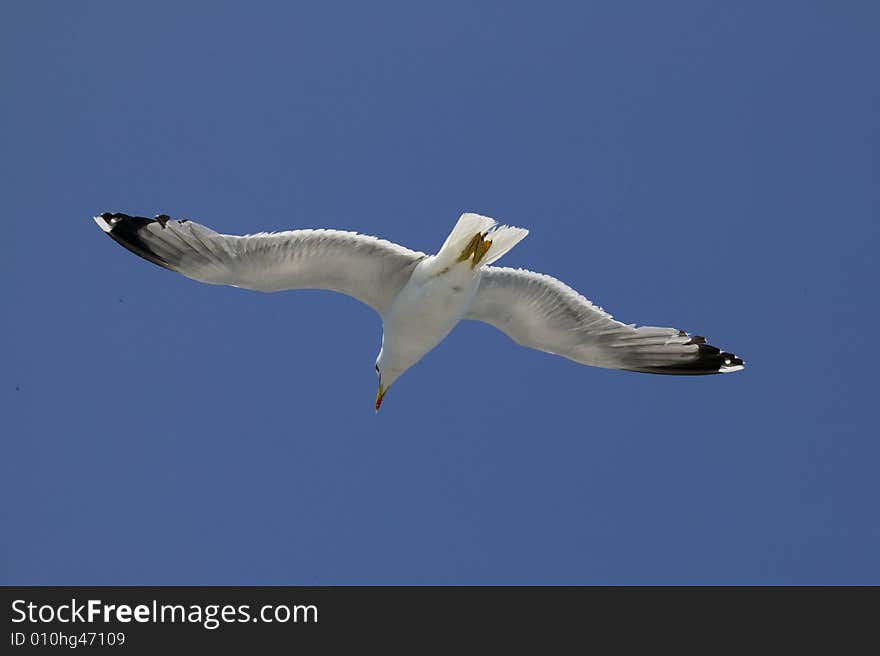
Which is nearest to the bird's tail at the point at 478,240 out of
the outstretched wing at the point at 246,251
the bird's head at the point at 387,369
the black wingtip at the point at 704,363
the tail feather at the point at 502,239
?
the tail feather at the point at 502,239

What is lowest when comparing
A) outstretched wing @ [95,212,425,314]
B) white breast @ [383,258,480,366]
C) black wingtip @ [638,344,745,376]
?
black wingtip @ [638,344,745,376]

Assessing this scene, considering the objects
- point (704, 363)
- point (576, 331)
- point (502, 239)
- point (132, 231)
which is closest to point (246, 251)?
point (132, 231)

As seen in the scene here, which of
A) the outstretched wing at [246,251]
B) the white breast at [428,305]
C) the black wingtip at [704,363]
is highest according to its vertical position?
the outstretched wing at [246,251]

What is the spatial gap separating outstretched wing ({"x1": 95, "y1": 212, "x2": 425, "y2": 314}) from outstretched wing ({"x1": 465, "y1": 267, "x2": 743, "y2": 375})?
32.7 inches

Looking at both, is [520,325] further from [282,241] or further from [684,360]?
[282,241]

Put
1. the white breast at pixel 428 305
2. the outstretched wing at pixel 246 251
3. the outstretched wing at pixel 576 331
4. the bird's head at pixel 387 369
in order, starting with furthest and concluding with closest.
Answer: the bird's head at pixel 387 369
the outstretched wing at pixel 576 331
the white breast at pixel 428 305
the outstretched wing at pixel 246 251

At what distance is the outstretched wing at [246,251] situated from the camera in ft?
25.7

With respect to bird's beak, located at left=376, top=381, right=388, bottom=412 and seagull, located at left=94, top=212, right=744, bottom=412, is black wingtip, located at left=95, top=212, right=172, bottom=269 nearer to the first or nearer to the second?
seagull, located at left=94, top=212, right=744, bottom=412

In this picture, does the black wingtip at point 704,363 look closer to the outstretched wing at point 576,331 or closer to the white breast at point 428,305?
the outstretched wing at point 576,331

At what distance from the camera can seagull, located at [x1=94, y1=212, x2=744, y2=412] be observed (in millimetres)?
7883

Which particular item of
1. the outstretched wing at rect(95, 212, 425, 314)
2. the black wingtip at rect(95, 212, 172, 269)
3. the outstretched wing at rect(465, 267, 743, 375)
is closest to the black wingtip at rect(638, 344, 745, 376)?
the outstretched wing at rect(465, 267, 743, 375)

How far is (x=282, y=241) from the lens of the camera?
309 inches
